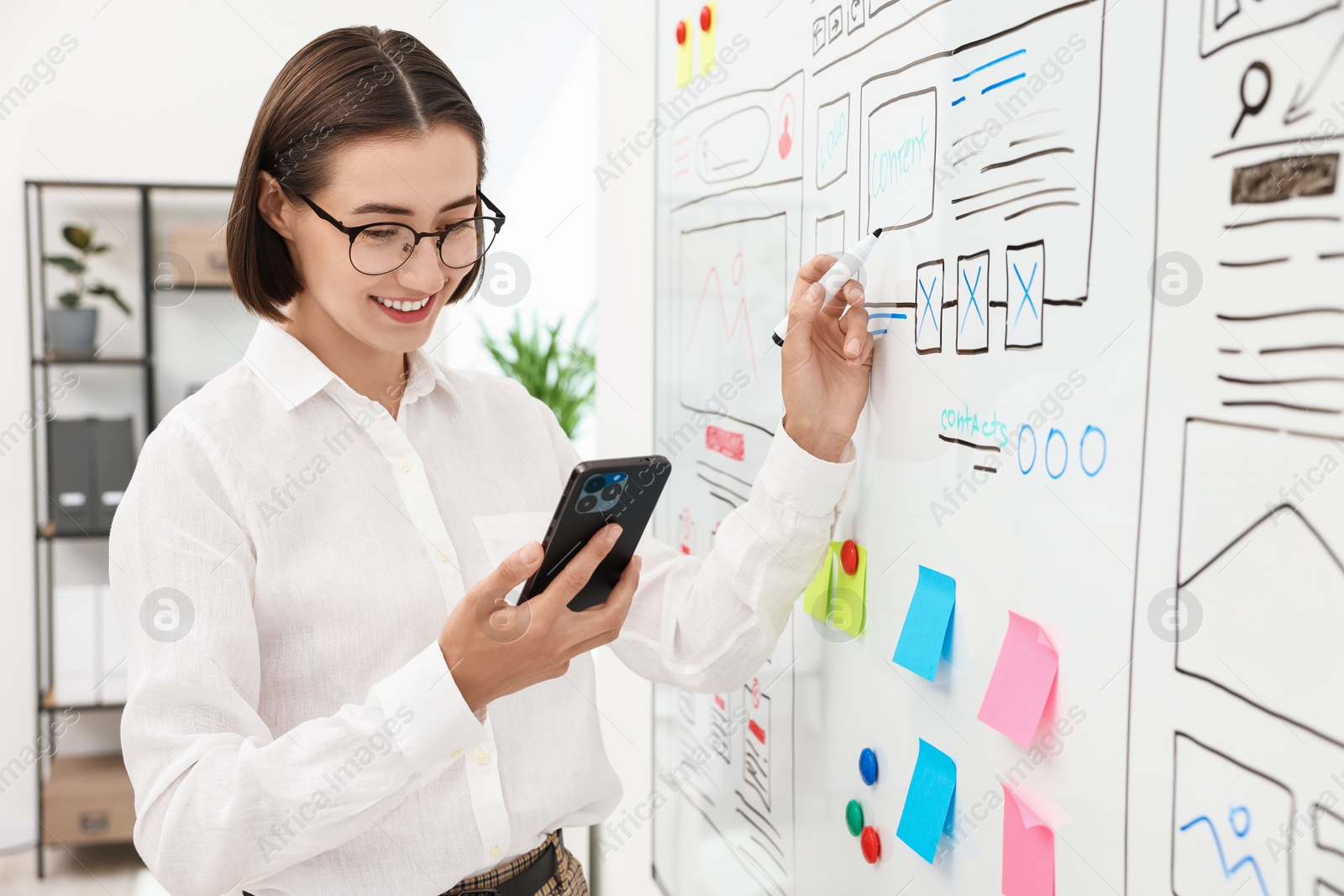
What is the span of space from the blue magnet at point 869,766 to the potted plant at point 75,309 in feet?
9.80

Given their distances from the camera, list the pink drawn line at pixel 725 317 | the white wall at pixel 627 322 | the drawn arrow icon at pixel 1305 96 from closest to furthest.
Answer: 1. the drawn arrow icon at pixel 1305 96
2. the pink drawn line at pixel 725 317
3. the white wall at pixel 627 322

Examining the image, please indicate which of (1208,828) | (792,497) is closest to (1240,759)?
(1208,828)

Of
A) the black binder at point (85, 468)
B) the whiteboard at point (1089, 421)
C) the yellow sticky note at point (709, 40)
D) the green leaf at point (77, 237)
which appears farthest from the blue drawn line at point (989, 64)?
the green leaf at point (77, 237)

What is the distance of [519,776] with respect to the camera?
3.22 feet

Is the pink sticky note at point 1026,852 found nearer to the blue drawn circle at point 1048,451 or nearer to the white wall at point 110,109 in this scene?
the blue drawn circle at point 1048,451

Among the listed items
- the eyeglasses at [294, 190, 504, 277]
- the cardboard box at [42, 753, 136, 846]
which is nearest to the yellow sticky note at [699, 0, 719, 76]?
the eyeglasses at [294, 190, 504, 277]

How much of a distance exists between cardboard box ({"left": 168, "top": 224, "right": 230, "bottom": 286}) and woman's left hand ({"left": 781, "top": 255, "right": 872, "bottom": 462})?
2.71 meters

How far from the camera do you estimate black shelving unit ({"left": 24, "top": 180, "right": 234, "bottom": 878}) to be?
3.01 m

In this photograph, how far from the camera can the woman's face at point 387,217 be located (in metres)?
0.90

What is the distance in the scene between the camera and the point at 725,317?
128cm

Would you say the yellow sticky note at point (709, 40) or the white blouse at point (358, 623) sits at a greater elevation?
the yellow sticky note at point (709, 40)

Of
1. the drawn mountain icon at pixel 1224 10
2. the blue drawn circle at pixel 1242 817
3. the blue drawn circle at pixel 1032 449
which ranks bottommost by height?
the blue drawn circle at pixel 1242 817

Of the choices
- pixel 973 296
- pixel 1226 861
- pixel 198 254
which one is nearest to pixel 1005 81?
pixel 973 296

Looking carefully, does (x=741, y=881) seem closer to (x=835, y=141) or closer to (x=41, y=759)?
(x=835, y=141)
